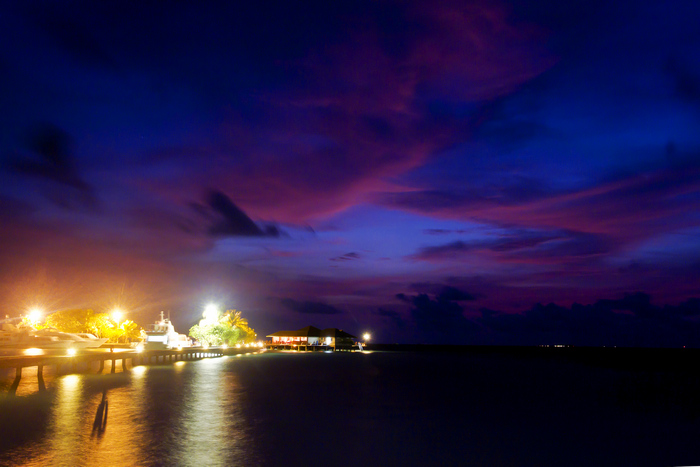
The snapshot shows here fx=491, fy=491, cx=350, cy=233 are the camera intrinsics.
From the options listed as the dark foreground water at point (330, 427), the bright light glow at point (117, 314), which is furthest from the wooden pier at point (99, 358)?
the bright light glow at point (117, 314)

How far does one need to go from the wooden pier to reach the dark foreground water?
6.16ft

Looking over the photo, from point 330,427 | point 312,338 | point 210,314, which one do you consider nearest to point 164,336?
point 210,314

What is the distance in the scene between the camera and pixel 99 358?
46938mm

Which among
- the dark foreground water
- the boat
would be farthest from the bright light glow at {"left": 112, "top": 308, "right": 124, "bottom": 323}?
Answer: the dark foreground water

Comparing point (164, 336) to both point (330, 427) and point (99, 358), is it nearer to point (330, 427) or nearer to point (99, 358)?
point (99, 358)

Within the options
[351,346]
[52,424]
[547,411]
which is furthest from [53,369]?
[351,346]

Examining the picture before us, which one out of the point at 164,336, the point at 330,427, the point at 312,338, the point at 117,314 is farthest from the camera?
the point at 312,338

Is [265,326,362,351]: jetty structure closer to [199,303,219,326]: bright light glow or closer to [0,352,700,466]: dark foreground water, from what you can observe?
[199,303,219,326]: bright light glow

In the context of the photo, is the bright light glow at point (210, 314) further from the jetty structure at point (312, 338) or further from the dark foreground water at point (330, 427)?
the dark foreground water at point (330, 427)

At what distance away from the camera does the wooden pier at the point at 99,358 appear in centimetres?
3424

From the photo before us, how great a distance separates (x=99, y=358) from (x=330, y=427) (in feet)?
106

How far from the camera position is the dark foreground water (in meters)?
18.6

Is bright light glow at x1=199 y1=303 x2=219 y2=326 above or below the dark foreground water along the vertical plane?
above

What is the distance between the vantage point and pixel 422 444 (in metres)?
21.1
